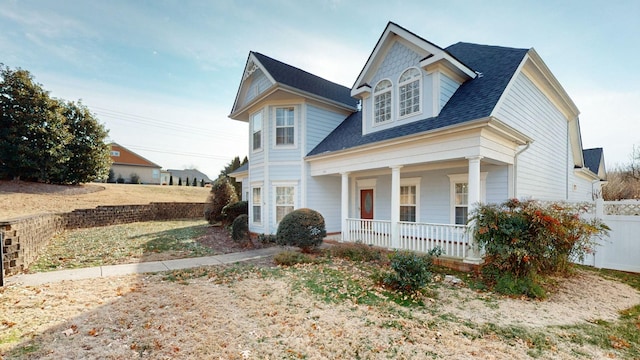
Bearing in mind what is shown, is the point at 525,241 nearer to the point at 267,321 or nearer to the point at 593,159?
the point at 267,321

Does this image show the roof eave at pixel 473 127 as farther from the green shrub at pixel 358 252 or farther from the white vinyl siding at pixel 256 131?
the white vinyl siding at pixel 256 131

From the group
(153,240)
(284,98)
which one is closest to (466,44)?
(284,98)

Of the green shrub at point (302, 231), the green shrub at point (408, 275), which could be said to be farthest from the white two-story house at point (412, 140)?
the green shrub at point (408, 275)

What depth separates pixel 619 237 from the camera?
727 centimetres

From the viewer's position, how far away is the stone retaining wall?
6025mm

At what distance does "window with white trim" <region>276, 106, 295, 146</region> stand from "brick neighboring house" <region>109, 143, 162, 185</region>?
38129 mm

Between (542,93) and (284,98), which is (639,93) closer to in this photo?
(542,93)

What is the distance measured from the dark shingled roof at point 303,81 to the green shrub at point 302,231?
18.6 feet

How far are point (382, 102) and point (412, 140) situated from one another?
2.71m

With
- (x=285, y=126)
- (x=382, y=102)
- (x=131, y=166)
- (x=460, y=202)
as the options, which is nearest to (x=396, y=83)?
(x=382, y=102)

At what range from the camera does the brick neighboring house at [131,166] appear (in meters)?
40.6

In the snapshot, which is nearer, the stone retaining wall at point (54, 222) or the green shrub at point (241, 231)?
the stone retaining wall at point (54, 222)

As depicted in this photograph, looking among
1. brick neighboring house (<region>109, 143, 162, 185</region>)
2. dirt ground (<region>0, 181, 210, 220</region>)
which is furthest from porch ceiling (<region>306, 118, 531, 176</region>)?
brick neighboring house (<region>109, 143, 162, 185</region>)

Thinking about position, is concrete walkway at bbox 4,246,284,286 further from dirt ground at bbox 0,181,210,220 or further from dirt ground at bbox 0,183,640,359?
dirt ground at bbox 0,181,210,220
